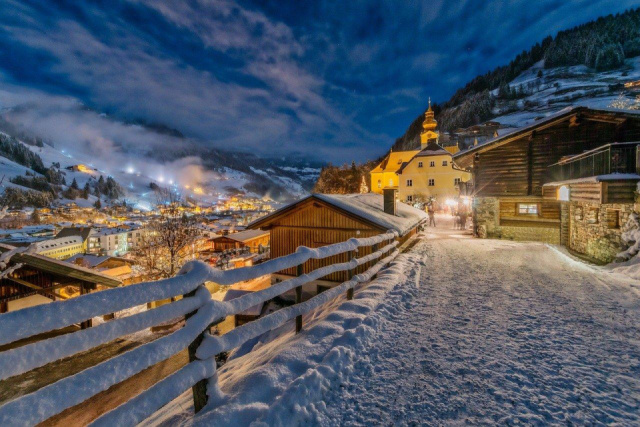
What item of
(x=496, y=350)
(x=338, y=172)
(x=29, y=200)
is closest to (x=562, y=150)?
(x=496, y=350)

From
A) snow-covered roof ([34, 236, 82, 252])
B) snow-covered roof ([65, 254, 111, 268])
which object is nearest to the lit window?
snow-covered roof ([65, 254, 111, 268])

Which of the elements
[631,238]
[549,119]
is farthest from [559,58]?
[631,238]

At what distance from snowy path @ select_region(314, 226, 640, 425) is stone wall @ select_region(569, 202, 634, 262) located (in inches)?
287

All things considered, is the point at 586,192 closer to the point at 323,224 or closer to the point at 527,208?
the point at 527,208

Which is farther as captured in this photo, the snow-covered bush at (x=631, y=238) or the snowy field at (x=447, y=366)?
the snow-covered bush at (x=631, y=238)

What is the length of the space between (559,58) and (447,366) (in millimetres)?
144744

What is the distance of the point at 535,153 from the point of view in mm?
16844

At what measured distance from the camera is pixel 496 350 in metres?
3.79

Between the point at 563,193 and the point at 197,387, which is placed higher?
the point at 563,193

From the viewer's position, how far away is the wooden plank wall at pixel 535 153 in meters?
15.0

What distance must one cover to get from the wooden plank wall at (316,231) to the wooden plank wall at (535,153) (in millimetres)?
10850

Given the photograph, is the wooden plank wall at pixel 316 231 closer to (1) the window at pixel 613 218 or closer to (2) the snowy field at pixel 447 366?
(2) the snowy field at pixel 447 366

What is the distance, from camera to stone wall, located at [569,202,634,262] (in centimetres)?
1133

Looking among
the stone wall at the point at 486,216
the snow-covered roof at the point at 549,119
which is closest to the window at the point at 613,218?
the snow-covered roof at the point at 549,119
